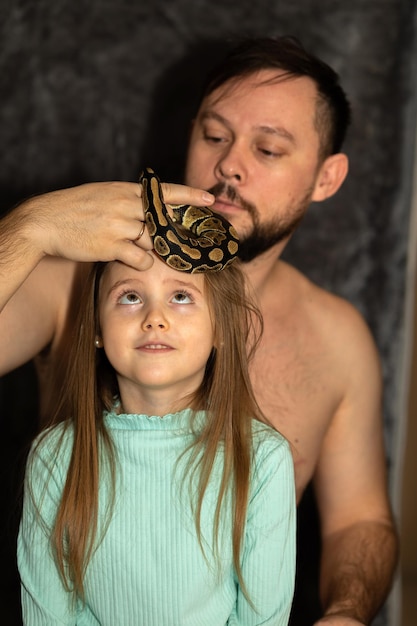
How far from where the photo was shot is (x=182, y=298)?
1.70 m

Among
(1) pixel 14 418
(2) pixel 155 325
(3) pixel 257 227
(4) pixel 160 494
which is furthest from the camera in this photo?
(1) pixel 14 418

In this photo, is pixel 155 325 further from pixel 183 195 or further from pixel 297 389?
pixel 297 389

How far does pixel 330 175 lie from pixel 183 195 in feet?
3.33

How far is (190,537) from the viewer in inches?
67.8

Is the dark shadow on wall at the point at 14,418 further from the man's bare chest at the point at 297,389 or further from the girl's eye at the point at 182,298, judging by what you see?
the girl's eye at the point at 182,298

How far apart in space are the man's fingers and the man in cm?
46

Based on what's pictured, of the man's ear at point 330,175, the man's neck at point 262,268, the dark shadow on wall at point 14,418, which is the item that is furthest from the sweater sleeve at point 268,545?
the dark shadow on wall at point 14,418

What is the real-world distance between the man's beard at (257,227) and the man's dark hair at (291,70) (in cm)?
24

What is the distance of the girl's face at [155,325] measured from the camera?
5.42ft

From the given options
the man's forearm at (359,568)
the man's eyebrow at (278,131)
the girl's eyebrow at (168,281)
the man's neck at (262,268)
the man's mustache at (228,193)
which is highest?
the man's eyebrow at (278,131)

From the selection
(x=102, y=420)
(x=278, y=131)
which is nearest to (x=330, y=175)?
(x=278, y=131)

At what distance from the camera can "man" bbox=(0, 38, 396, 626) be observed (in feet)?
7.57

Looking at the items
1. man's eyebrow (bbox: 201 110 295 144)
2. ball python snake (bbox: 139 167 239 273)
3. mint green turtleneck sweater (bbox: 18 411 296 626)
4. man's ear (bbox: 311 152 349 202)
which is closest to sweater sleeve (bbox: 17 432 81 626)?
mint green turtleneck sweater (bbox: 18 411 296 626)

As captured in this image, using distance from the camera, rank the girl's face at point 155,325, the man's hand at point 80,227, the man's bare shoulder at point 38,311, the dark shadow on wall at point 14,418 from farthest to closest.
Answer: the dark shadow on wall at point 14,418 → the man's bare shoulder at point 38,311 → the man's hand at point 80,227 → the girl's face at point 155,325
